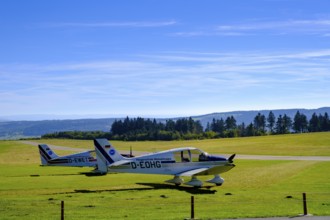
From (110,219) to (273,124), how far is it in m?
185

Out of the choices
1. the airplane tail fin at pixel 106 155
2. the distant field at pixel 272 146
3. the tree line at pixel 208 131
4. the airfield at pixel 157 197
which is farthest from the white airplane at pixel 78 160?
the tree line at pixel 208 131

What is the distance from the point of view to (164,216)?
714 inches

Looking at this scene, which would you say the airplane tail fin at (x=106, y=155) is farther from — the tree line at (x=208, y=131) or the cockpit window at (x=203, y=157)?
the tree line at (x=208, y=131)

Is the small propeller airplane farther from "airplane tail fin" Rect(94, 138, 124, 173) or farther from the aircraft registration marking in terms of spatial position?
"airplane tail fin" Rect(94, 138, 124, 173)

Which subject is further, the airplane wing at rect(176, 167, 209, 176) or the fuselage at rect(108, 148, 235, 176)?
the fuselage at rect(108, 148, 235, 176)

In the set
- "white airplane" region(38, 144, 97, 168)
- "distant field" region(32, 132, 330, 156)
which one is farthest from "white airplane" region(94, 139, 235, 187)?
"distant field" region(32, 132, 330, 156)

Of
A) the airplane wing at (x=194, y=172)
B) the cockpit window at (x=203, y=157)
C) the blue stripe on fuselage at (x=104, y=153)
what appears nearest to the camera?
the airplane wing at (x=194, y=172)

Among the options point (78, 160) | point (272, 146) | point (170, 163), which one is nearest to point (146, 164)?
point (170, 163)

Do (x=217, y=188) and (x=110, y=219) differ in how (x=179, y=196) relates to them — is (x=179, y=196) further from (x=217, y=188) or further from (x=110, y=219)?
(x=110, y=219)

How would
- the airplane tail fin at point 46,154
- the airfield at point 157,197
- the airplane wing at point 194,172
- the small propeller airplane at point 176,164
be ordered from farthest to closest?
the airplane tail fin at point 46,154 → the small propeller airplane at point 176,164 → the airplane wing at point 194,172 → the airfield at point 157,197

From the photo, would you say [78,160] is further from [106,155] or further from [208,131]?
[208,131]

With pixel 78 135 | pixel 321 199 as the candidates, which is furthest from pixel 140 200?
pixel 78 135

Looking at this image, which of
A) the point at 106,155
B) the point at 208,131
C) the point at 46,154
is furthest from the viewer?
the point at 208,131

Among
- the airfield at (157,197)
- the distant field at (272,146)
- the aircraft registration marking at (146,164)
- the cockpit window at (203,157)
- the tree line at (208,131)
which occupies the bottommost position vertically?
the airfield at (157,197)
